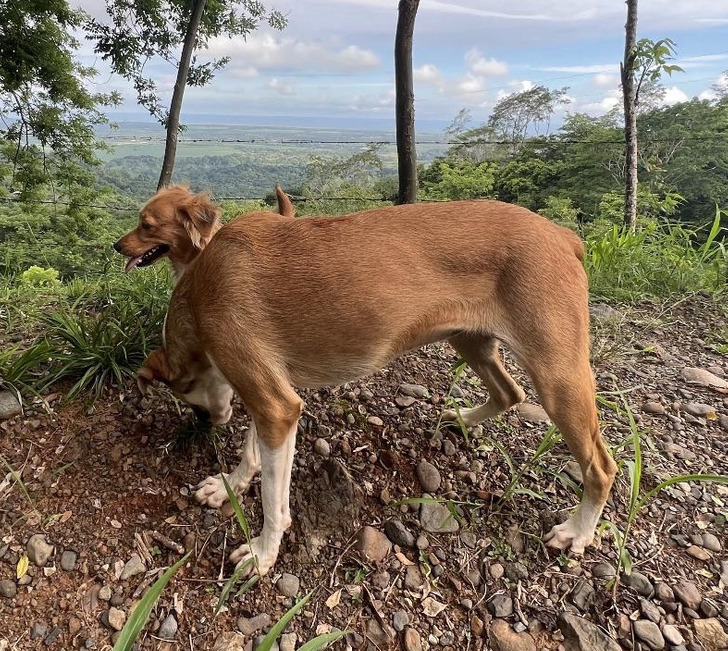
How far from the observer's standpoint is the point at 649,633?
6.92 feet

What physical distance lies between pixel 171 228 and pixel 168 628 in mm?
2111

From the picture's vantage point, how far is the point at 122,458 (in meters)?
2.68

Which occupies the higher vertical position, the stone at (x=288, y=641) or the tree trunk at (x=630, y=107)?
the tree trunk at (x=630, y=107)

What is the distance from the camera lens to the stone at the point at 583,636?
6.79ft

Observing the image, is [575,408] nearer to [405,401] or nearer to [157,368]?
[405,401]

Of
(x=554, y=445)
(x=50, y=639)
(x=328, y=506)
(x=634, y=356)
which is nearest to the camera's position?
(x=50, y=639)

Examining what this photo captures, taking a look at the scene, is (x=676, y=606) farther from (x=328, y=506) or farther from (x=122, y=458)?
(x=122, y=458)

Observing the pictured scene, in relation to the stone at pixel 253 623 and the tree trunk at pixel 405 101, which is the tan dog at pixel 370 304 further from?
the tree trunk at pixel 405 101

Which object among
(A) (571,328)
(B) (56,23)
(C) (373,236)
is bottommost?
(A) (571,328)

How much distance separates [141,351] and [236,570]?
5.03 ft

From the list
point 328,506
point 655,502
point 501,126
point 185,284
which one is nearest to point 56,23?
point 185,284

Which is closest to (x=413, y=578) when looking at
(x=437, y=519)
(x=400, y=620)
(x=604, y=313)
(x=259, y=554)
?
(x=400, y=620)

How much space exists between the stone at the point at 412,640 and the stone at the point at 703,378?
9.44 ft

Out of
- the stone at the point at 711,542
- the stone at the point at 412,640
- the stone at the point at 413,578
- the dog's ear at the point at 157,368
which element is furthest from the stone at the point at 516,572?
the dog's ear at the point at 157,368
